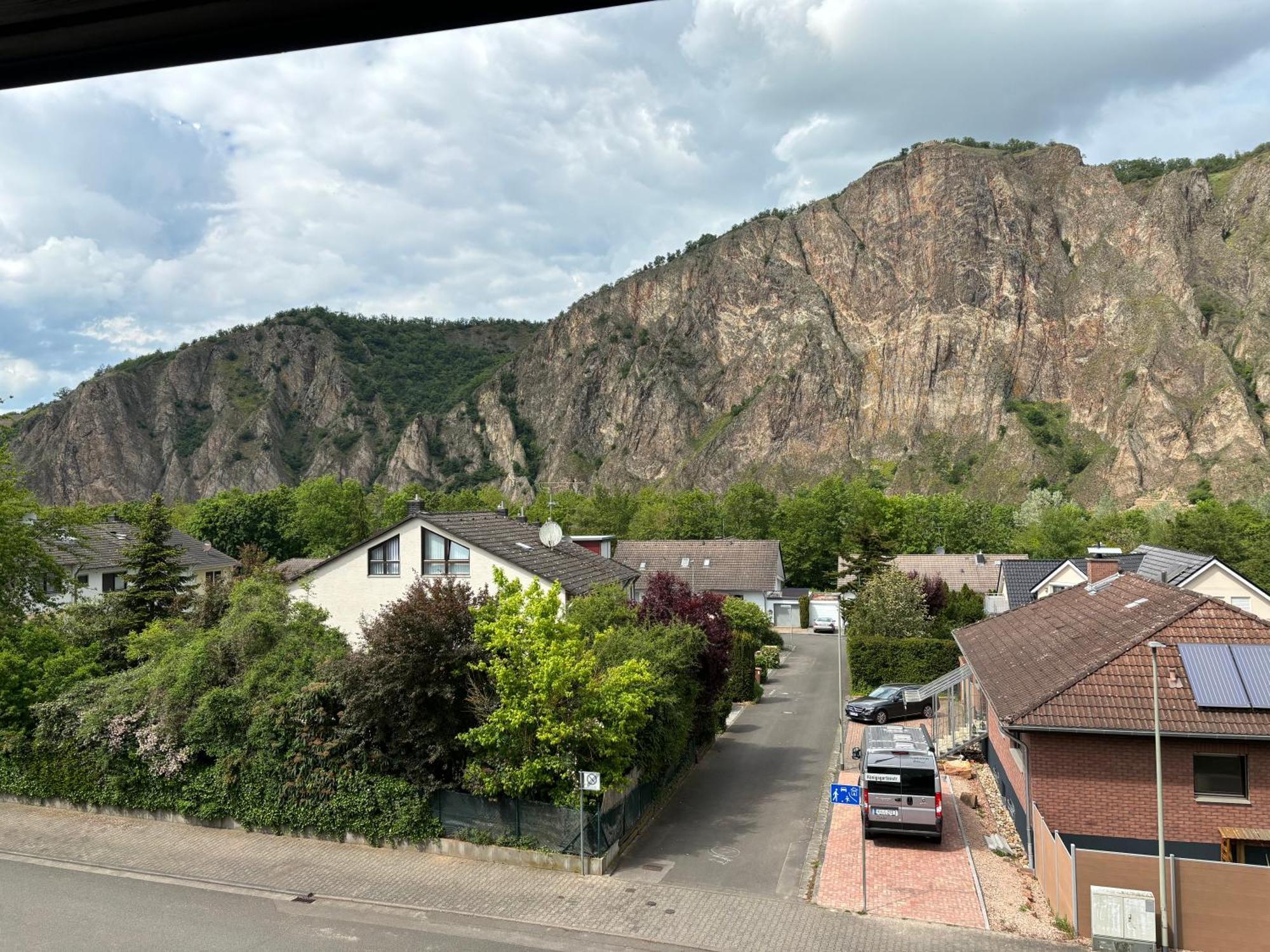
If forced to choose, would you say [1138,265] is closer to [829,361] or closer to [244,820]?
[829,361]

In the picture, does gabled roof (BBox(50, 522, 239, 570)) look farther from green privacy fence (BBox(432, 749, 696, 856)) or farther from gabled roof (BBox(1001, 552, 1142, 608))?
gabled roof (BBox(1001, 552, 1142, 608))

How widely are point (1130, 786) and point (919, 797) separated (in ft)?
13.6

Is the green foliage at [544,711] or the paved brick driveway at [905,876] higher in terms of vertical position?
the green foliage at [544,711]

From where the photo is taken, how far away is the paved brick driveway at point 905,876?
50.5ft

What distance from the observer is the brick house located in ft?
51.0

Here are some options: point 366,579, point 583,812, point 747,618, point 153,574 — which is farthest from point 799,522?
point 583,812

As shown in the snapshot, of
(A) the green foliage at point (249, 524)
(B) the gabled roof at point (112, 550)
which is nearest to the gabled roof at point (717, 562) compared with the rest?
(B) the gabled roof at point (112, 550)

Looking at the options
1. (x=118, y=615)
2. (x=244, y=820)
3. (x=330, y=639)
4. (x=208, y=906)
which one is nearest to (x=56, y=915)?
(x=208, y=906)

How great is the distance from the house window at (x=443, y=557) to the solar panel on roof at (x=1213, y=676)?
19704mm

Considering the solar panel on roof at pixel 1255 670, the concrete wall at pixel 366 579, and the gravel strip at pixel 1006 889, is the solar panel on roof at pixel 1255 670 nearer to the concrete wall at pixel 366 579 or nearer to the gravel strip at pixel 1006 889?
the gravel strip at pixel 1006 889

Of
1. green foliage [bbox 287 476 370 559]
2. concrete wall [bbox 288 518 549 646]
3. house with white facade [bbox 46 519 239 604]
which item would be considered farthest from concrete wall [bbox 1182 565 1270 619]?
green foliage [bbox 287 476 370 559]

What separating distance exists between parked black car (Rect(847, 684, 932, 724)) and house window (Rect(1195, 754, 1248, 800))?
1424cm

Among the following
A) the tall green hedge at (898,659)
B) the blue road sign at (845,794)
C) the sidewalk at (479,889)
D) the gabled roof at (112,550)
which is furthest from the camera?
the gabled roof at (112,550)

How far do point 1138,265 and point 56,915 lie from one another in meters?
182
